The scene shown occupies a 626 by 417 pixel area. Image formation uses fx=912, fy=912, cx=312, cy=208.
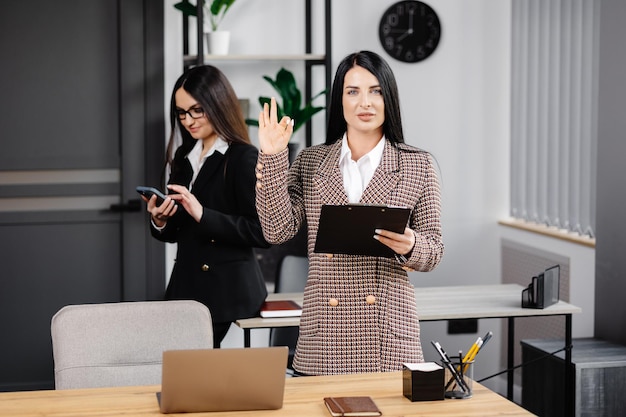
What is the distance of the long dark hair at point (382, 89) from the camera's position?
7.47ft

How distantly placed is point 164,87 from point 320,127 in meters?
0.81

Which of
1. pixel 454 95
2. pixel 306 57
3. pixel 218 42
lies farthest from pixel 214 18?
pixel 454 95

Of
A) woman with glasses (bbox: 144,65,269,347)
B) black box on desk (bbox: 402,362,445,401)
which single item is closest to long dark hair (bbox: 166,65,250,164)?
woman with glasses (bbox: 144,65,269,347)

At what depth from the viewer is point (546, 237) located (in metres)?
4.37

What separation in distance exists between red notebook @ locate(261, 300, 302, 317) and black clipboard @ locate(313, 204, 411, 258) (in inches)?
37.0

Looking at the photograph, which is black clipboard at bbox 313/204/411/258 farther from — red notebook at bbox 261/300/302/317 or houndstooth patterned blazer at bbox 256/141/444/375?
red notebook at bbox 261/300/302/317

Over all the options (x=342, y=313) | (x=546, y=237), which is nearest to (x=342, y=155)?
(x=342, y=313)

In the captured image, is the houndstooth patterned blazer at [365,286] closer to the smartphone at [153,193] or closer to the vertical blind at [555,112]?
the smartphone at [153,193]

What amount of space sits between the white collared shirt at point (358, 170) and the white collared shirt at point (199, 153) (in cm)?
63

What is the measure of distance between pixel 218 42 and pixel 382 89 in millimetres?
2231

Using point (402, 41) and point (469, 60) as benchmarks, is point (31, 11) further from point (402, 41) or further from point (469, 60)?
point (469, 60)

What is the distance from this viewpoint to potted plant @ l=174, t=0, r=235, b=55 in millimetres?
4293

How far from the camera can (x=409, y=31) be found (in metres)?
4.72

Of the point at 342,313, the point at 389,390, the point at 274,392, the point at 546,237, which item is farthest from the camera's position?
the point at 546,237
